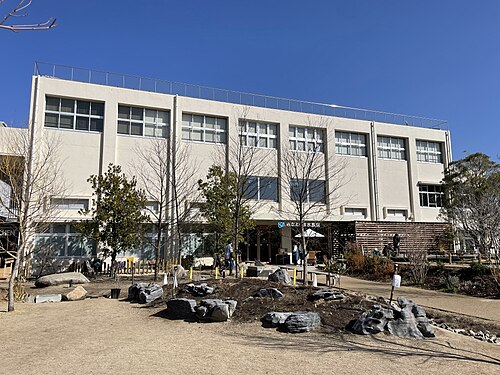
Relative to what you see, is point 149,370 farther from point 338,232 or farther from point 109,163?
point 338,232

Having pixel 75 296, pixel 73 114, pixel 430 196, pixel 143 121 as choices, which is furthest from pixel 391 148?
pixel 75 296

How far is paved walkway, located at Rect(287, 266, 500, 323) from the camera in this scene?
10.00 m

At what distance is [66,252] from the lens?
899 inches

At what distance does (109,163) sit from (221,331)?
697 inches

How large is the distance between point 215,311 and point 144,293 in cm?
358

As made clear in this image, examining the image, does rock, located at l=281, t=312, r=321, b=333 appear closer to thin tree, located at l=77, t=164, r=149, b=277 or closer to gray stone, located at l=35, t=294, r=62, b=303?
gray stone, located at l=35, t=294, r=62, b=303

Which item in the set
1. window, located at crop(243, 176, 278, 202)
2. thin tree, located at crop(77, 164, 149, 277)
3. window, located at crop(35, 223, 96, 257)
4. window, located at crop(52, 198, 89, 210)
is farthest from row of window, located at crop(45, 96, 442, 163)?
window, located at crop(35, 223, 96, 257)

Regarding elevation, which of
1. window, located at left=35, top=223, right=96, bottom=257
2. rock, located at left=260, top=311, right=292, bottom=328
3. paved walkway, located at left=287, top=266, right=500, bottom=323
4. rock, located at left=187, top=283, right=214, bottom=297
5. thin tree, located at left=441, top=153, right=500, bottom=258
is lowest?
paved walkway, located at left=287, top=266, right=500, bottom=323

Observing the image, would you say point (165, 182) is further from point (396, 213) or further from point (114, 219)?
point (396, 213)

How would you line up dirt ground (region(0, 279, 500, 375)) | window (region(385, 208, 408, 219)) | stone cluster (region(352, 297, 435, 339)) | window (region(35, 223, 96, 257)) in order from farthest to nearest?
window (region(385, 208, 408, 219)) → window (region(35, 223, 96, 257)) → stone cluster (region(352, 297, 435, 339)) → dirt ground (region(0, 279, 500, 375))

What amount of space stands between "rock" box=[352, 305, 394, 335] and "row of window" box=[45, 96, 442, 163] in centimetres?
1230

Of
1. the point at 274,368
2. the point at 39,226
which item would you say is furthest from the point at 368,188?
the point at 274,368

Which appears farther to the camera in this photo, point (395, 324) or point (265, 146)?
point (265, 146)

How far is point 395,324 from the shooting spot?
7891 millimetres
